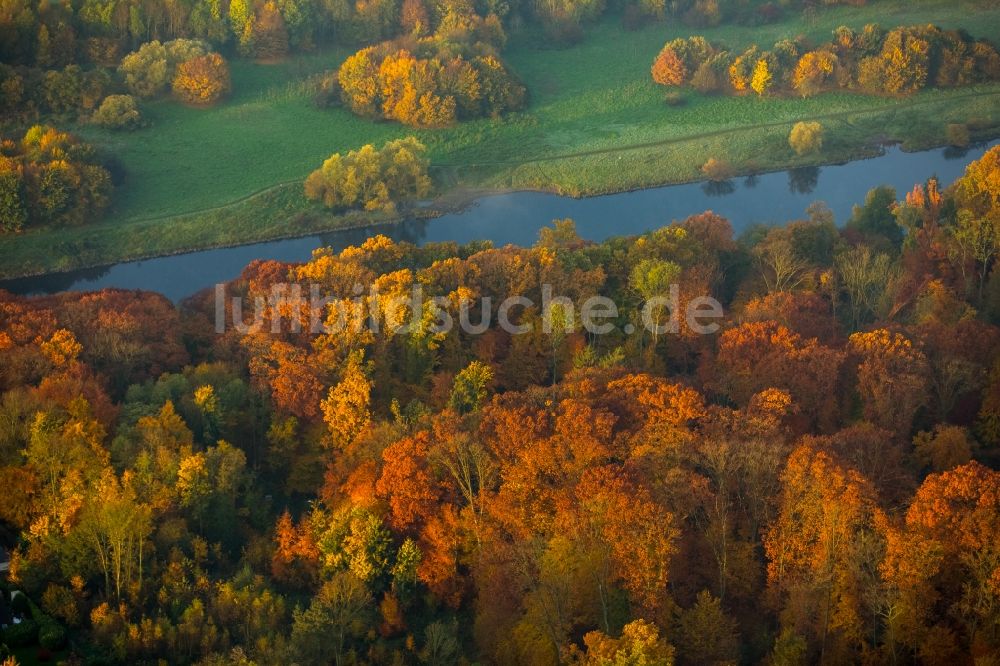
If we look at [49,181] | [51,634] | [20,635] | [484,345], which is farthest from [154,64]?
[51,634]

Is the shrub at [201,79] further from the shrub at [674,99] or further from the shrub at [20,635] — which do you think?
the shrub at [20,635]

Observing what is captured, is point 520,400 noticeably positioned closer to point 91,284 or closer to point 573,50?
point 91,284

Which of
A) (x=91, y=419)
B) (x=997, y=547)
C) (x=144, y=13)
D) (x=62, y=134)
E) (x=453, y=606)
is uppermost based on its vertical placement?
(x=144, y=13)

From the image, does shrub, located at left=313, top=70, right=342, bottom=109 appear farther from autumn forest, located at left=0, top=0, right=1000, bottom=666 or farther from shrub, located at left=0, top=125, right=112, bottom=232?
shrub, located at left=0, top=125, right=112, bottom=232

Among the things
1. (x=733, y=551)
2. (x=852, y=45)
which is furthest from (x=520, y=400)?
(x=852, y=45)

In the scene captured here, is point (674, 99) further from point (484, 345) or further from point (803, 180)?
point (484, 345)
